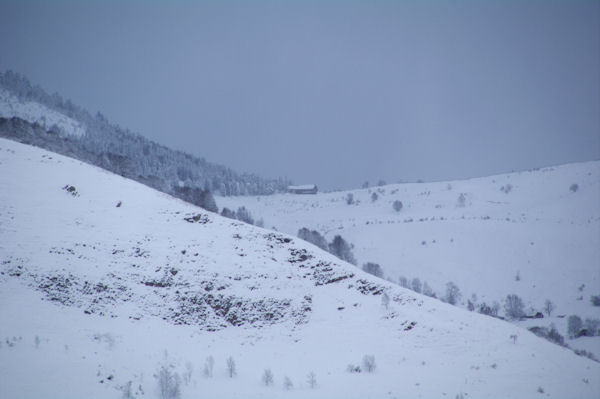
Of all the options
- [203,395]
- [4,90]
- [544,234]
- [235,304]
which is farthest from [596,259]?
[4,90]

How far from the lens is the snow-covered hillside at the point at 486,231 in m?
71.6

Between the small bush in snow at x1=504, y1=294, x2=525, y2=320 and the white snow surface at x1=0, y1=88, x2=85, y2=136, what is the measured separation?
155m

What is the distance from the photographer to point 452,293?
229ft

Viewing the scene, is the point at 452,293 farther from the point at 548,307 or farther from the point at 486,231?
the point at 486,231

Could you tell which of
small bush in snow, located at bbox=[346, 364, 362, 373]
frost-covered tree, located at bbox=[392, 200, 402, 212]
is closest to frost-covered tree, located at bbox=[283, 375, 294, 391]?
small bush in snow, located at bbox=[346, 364, 362, 373]

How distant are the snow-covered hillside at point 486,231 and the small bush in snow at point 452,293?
1408mm

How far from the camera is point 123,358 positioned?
18.7 metres

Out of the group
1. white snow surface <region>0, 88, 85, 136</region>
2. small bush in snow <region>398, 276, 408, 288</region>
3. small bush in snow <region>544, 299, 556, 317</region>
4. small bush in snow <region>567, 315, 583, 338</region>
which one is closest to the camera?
→ small bush in snow <region>567, 315, 583, 338</region>

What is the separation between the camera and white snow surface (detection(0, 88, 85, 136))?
13812cm

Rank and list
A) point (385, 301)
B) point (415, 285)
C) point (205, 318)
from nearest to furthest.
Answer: point (205, 318)
point (385, 301)
point (415, 285)

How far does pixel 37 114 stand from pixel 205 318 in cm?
16658

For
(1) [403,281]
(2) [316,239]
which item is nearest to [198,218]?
(2) [316,239]

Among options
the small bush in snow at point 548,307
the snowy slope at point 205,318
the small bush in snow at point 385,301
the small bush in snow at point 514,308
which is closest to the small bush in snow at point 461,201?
the small bush in snow at point 548,307

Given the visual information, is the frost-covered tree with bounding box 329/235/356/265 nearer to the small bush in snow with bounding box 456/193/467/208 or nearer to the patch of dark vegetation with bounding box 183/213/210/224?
the patch of dark vegetation with bounding box 183/213/210/224
